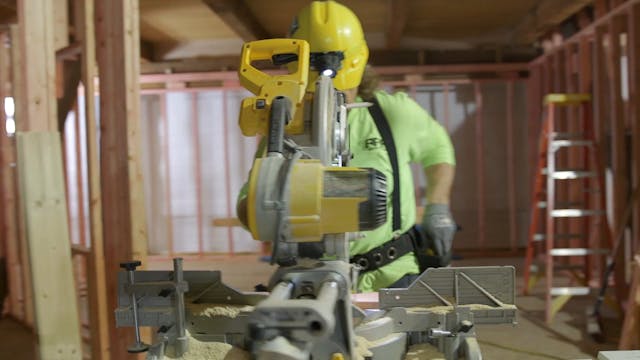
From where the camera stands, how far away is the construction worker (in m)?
1.78

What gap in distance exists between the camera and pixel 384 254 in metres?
1.84

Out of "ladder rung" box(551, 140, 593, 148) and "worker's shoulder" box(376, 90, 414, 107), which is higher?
"worker's shoulder" box(376, 90, 414, 107)

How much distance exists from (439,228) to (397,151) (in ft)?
0.96

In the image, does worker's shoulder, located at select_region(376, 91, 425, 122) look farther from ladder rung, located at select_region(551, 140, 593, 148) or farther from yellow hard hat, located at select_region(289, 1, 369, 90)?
ladder rung, located at select_region(551, 140, 593, 148)

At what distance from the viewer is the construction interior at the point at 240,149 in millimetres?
2121

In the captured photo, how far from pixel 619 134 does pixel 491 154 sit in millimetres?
2556

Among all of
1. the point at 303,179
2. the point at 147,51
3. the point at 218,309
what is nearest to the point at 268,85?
the point at 303,179

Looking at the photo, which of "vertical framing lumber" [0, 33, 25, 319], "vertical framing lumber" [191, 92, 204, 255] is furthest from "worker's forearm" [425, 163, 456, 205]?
"vertical framing lumber" [191, 92, 204, 255]

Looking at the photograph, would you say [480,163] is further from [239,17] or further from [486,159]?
[239,17]

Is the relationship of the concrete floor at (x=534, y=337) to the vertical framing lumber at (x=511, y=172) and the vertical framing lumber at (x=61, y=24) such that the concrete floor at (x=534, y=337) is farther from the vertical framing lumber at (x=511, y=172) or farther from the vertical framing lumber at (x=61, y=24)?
the vertical framing lumber at (x=61, y=24)

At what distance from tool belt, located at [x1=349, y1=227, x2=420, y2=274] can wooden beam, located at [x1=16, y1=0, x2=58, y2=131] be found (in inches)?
48.9

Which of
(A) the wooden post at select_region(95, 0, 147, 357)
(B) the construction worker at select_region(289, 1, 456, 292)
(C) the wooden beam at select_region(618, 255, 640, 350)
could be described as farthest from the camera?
(C) the wooden beam at select_region(618, 255, 640, 350)

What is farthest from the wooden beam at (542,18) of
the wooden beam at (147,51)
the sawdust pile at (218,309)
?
the sawdust pile at (218,309)

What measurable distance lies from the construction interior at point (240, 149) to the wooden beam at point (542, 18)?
29 mm
